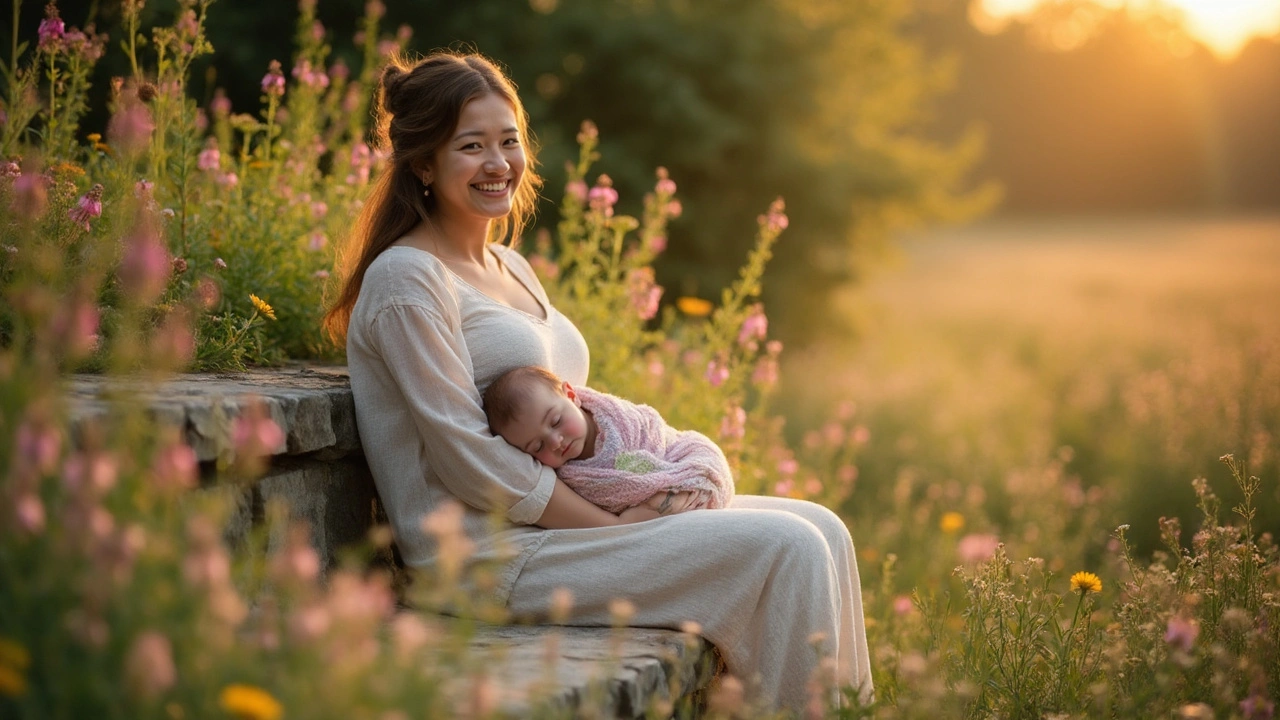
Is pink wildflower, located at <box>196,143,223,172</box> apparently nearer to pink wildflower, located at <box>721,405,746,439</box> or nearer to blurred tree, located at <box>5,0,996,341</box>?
pink wildflower, located at <box>721,405,746,439</box>

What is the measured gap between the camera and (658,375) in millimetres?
4203

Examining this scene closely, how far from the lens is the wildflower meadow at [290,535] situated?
1.39m

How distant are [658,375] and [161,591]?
2902 mm

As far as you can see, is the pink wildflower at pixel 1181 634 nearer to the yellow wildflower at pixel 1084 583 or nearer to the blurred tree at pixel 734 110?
the yellow wildflower at pixel 1084 583

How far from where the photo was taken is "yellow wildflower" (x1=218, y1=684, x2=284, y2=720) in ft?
4.27

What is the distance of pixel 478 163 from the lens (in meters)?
2.96

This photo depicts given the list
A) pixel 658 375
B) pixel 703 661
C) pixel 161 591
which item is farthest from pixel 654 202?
pixel 161 591

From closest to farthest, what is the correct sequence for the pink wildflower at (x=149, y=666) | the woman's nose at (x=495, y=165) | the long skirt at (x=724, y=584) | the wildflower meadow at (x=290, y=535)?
the pink wildflower at (x=149, y=666) → the wildflower meadow at (x=290, y=535) → the long skirt at (x=724, y=584) → the woman's nose at (x=495, y=165)

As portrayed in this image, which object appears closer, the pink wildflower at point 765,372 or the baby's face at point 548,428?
the baby's face at point 548,428

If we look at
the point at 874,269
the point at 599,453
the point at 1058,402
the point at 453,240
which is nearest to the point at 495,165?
the point at 453,240

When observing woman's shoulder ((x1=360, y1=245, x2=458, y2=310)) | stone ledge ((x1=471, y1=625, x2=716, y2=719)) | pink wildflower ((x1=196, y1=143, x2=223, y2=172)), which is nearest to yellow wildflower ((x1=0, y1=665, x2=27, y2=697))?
stone ledge ((x1=471, y1=625, x2=716, y2=719))

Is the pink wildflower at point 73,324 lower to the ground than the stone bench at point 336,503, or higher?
higher

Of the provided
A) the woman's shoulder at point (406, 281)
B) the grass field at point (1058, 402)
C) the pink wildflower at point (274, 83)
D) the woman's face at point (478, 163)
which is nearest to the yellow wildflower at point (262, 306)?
the woman's shoulder at point (406, 281)

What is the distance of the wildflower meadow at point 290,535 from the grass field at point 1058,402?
81 millimetres
